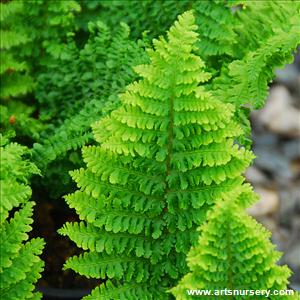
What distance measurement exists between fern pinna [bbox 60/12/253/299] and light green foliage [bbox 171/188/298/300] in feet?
0.59

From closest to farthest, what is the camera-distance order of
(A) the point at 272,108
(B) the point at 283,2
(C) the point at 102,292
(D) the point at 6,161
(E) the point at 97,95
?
1. (D) the point at 6,161
2. (C) the point at 102,292
3. (B) the point at 283,2
4. (E) the point at 97,95
5. (A) the point at 272,108

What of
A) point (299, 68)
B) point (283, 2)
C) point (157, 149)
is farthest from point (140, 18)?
point (299, 68)

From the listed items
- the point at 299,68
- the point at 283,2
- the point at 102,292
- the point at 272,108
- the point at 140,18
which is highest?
the point at 299,68

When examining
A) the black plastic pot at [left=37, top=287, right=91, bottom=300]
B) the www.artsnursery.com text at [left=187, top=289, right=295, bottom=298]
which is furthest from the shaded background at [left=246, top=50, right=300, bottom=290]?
the www.artsnursery.com text at [left=187, top=289, right=295, bottom=298]

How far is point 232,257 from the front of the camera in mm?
1228

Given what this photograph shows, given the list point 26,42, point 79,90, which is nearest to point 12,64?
point 26,42

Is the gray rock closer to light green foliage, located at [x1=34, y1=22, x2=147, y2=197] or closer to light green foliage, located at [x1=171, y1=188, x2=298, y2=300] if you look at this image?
light green foliage, located at [x1=34, y1=22, x2=147, y2=197]

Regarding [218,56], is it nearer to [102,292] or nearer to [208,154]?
[208,154]

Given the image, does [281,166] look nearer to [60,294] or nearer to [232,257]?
[60,294]

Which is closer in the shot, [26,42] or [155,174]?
[155,174]

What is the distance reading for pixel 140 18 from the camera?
2021 millimetres

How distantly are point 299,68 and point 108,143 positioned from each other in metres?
3.04

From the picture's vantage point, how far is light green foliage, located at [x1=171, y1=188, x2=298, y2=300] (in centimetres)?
119

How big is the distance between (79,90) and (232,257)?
3.03 ft
